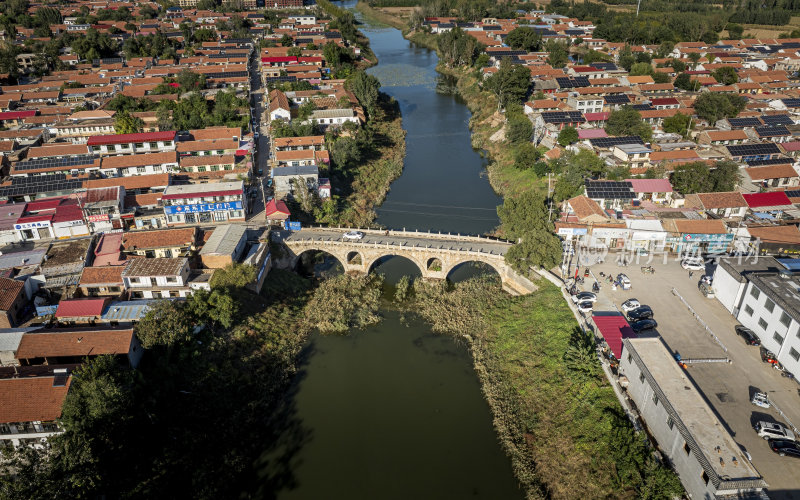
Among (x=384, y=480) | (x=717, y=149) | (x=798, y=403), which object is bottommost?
(x=384, y=480)

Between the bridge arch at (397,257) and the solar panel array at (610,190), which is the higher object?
the solar panel array at (610,190)

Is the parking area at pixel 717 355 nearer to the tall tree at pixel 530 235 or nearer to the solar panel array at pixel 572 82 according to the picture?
the tall tree at pixel 530 235

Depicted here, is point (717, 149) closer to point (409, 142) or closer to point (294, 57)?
point (409, 142)

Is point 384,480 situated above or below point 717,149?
below

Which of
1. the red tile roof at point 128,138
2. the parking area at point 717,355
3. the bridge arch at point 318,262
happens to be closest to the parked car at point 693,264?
the parking area at point 717,355

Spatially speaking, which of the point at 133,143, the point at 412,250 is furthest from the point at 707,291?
the point at 133,143

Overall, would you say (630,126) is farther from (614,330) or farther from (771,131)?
(614,330)

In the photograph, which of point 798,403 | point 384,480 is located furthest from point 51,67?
point 798,403
